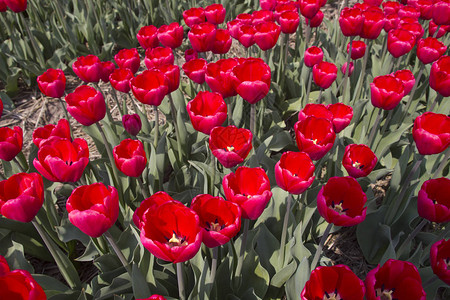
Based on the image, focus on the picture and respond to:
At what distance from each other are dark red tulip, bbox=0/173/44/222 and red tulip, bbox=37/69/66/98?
83 centimetres

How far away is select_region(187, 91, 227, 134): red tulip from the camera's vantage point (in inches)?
61.6

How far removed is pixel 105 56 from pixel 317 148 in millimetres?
3035

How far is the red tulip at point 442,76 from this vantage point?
187cm

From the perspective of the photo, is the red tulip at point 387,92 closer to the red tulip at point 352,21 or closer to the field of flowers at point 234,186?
the field of flowers at point 234,186

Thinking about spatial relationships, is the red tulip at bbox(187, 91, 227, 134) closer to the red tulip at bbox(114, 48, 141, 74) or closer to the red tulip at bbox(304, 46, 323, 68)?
the red tulip at bbox(114, 48, 141, 74)

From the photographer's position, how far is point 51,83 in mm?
1986

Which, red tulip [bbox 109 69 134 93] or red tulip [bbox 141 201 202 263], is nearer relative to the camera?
red tulip [bbox 141 201 202 263]

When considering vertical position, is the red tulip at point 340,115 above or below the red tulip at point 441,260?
above

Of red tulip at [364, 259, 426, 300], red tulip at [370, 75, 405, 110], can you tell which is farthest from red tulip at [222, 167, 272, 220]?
red tulip at [370, 75, 405, 110]

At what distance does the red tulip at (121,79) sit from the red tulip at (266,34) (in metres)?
0.87

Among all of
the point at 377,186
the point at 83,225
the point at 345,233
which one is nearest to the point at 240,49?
the point at 377,186

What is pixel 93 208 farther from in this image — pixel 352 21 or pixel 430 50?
pixel 430 50

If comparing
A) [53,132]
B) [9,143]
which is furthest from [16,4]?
[9,143]

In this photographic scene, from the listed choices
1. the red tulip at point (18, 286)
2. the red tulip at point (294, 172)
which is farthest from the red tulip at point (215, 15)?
the red tulip at point (18, 286)
